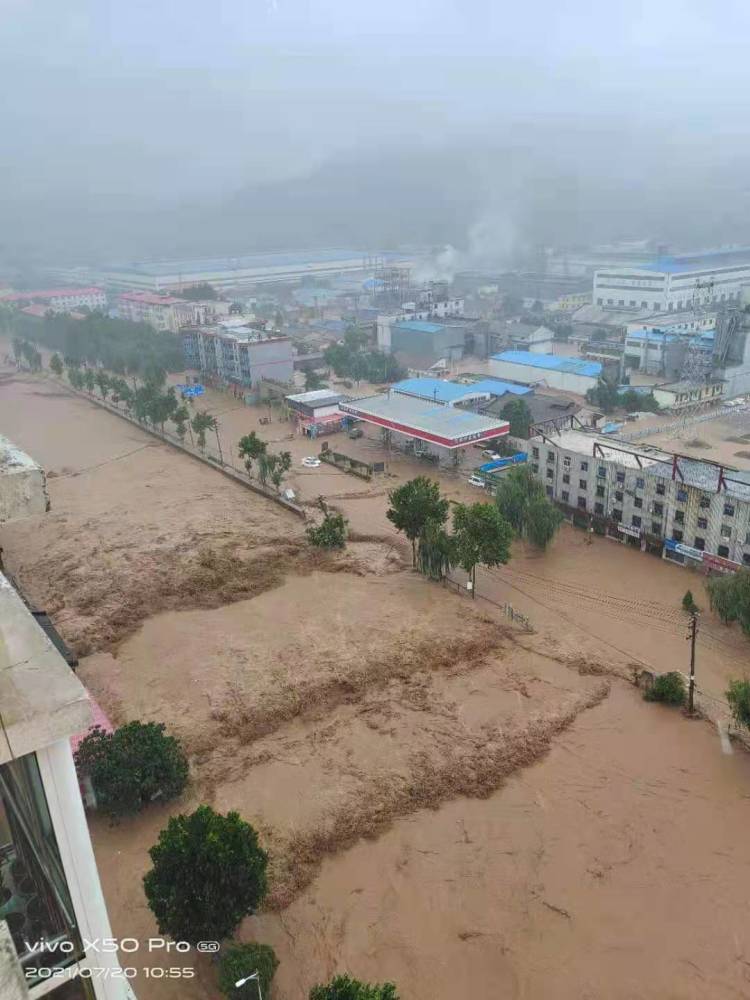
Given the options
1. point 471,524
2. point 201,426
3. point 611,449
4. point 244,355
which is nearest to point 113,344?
point 244,355

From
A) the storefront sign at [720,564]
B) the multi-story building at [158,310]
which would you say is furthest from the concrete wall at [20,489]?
the multi-story building at [158,310]

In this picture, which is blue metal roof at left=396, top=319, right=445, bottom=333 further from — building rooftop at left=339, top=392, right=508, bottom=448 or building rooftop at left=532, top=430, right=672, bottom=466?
building rooftop at left=532, top=430, right=672, bottom=466

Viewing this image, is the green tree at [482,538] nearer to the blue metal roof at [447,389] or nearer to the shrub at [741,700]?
the shrub at [741,700]

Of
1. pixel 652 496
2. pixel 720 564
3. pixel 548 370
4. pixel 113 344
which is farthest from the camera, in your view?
pixel 113 344

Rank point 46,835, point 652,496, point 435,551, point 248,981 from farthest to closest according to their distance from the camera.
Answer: point 652,496, point 435,551, point 248,981, point 46,835

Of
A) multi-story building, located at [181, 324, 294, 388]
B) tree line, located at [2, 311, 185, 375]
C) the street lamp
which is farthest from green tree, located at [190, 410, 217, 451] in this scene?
the street lamp

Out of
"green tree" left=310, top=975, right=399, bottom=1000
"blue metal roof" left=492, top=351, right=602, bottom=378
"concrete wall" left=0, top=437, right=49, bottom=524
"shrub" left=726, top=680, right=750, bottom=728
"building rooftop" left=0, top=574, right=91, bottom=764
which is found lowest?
"shrub" left=726, top=680, right=750, bottom=728

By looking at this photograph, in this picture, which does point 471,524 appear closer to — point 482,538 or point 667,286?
point 482,538
